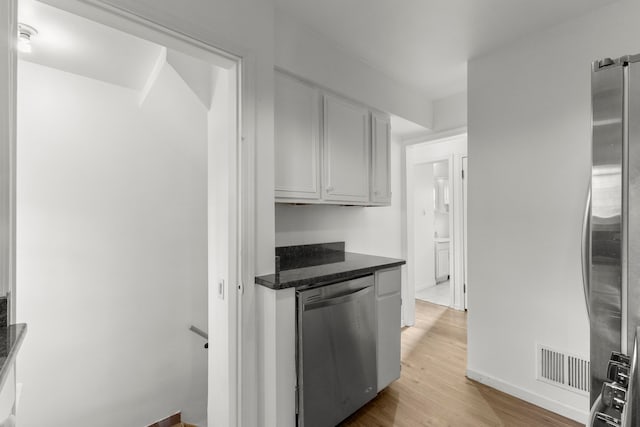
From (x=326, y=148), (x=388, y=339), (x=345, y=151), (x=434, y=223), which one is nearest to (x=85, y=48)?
(x=326, y=148)

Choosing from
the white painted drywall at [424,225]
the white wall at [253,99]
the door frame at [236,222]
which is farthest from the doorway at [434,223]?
the door frame at [236,222]

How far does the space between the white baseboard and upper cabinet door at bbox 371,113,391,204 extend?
1599 mm

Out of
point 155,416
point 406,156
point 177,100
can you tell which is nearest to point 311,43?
point 177,100

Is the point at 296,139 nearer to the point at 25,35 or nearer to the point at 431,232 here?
the point at 25,35

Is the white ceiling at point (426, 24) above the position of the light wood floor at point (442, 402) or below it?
above

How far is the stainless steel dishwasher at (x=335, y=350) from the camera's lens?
170 cm

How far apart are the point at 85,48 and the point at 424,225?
4.81 m

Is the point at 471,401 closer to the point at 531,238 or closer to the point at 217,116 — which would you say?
the point at 531,238

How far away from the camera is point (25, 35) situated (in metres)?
1.71

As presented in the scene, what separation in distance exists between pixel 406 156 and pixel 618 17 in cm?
194

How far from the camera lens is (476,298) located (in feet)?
7.92

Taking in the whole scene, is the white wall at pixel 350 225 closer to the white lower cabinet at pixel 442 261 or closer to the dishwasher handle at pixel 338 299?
the dishwasher handle at pixel 338 299

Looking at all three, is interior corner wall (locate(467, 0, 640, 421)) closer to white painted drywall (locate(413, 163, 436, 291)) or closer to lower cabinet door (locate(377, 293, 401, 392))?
lower cabinet door (locate(377, 293, 401, 392))

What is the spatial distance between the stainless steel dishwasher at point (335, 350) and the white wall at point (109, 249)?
4.72 feet
